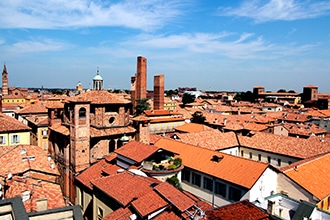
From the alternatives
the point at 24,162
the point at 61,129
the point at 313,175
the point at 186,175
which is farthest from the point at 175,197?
Answer: the point at 61,129

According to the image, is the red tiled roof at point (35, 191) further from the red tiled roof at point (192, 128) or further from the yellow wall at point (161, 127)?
the yellow wall at point (161, 127)

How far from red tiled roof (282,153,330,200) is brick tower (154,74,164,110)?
5674 centimetres

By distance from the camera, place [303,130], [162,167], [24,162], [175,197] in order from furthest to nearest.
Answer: [303,130], [162,167], [24,162], [175,197]

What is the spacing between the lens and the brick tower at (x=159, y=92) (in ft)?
267

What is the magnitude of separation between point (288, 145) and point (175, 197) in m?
23.5

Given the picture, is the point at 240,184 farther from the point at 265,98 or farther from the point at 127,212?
the point at 265,98

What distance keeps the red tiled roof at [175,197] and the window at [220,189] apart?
8.36 meters

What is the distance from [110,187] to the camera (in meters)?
18.3

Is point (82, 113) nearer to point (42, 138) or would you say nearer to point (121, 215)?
point (121, 215)

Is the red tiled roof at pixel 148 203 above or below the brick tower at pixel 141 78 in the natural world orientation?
below

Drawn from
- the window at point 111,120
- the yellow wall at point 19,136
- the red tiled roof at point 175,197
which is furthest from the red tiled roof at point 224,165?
the yellow wall at point 19,136

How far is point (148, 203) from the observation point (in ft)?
49.9

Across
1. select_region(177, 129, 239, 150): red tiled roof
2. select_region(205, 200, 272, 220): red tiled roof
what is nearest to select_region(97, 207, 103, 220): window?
select_region(205, 200, 272, 220): red tiled roof

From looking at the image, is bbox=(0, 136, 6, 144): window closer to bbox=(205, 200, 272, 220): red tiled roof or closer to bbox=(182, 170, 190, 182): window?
bbox=(182, 170, 190, 182): window
